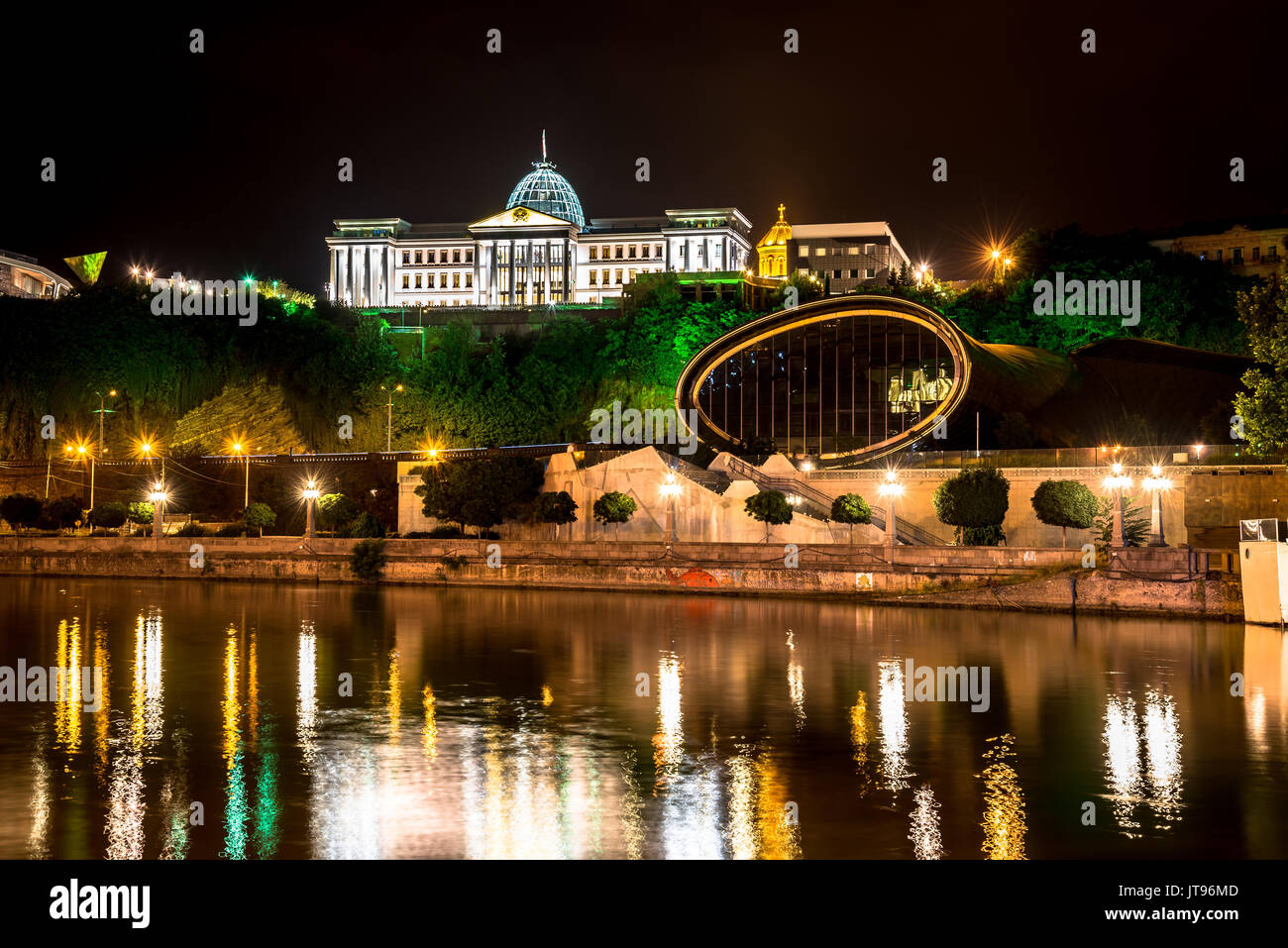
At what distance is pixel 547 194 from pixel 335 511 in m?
81.4

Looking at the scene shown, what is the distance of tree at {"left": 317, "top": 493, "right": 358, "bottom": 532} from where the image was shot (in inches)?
1965

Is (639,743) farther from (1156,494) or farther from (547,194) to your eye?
(547,194)

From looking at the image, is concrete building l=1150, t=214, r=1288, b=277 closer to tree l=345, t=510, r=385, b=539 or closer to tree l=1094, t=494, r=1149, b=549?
tree l=1094, t=494, r=1149, b=549

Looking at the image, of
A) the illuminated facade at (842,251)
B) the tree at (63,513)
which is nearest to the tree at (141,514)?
the tree at (63,513)

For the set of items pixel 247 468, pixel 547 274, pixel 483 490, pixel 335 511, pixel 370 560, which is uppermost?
pixel 547 274

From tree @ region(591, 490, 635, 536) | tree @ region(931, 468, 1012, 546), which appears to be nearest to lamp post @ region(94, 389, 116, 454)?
tree @ region(591, 490, 635, 536)

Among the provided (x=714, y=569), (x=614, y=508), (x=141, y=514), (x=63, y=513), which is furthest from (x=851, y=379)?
(x=63, y=513)

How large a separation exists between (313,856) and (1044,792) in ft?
24.5

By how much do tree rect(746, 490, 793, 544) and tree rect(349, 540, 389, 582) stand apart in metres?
12.2

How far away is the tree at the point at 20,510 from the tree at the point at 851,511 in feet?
107

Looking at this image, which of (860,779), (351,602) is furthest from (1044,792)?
(351,602)

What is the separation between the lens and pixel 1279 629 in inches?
1144

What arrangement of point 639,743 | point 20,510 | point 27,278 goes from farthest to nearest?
point 27,278, point 20,510, point 639,743

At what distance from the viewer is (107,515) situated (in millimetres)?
51562
